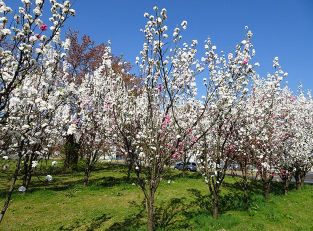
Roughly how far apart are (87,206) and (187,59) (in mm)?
7513

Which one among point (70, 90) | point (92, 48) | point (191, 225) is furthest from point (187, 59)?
point (92, 48)

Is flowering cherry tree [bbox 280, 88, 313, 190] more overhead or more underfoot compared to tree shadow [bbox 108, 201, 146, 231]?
more overhead

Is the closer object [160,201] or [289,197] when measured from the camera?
[160,201]

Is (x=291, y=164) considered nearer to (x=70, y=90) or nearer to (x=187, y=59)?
(x=187, y=59)

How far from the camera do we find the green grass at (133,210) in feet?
23.2

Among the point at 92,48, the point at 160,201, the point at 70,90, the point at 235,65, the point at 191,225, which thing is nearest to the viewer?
the point at 70,90

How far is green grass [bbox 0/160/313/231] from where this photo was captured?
7062 mm

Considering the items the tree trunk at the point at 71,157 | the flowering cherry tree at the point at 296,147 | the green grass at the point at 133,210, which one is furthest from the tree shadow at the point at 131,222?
the tree trunk at the point at 71,157

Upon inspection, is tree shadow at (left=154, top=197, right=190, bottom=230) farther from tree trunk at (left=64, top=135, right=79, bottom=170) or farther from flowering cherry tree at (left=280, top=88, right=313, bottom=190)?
tree trunk at (left=64, top=135, right=79, bottom=170)

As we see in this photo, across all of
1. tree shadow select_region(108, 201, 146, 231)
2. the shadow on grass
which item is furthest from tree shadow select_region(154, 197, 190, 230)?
the shadow on grass

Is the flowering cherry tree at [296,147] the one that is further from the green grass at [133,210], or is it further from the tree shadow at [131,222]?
the tree shadow at [131,222]

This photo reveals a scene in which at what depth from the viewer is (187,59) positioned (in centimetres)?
618

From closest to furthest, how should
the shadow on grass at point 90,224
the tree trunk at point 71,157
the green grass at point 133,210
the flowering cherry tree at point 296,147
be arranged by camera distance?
1. the shadow on grass at point 90,224
2. the green grass at point 133,210
3. the flowering cherry tree at point 296,147
4. the tree trunk at point 71,157

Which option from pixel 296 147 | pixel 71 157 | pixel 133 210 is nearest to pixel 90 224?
pixel 133 210
